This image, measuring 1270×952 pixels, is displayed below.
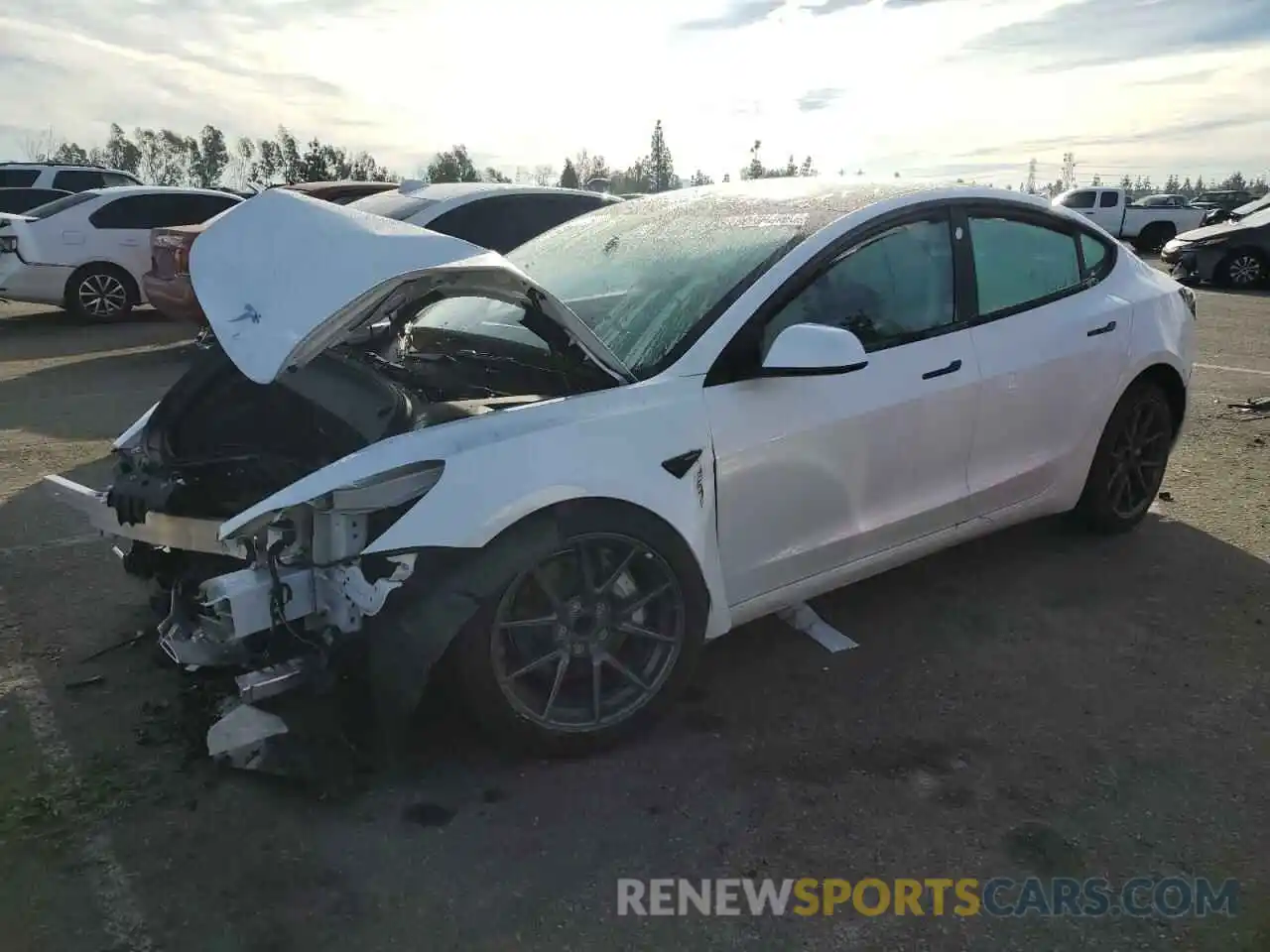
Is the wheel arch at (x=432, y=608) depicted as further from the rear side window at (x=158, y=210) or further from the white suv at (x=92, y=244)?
the white suv at (x=92, y=244)

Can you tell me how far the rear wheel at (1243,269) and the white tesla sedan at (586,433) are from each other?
14467mm

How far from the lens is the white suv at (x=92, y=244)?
11.6 meters

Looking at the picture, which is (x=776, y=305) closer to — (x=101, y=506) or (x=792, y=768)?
(x=792, y=768)

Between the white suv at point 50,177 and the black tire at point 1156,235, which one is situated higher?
the white suv at point 50,177

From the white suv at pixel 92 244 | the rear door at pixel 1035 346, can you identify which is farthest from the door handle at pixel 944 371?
the white suv at pixel 92 244

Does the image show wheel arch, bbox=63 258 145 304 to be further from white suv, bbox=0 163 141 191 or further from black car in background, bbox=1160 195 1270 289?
black car in background, bbox=1160 195 1270 289

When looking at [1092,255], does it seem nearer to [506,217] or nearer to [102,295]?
[506,217]

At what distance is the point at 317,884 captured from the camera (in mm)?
2479

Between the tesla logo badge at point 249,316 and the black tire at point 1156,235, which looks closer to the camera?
the tesla logo badge at point 249,316

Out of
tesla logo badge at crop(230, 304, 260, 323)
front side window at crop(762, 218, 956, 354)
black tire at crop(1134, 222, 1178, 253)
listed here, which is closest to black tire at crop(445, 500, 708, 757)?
front side window at crop(762, 218, 956, 354)

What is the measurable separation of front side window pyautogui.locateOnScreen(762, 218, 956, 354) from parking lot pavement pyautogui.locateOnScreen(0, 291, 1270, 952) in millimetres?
1169

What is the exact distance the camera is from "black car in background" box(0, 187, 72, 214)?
16.4 metres

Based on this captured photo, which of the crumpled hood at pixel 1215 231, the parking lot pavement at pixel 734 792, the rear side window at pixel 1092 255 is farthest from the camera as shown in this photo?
the crumpled hood at pixel 1215 231

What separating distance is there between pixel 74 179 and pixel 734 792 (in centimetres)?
1906
